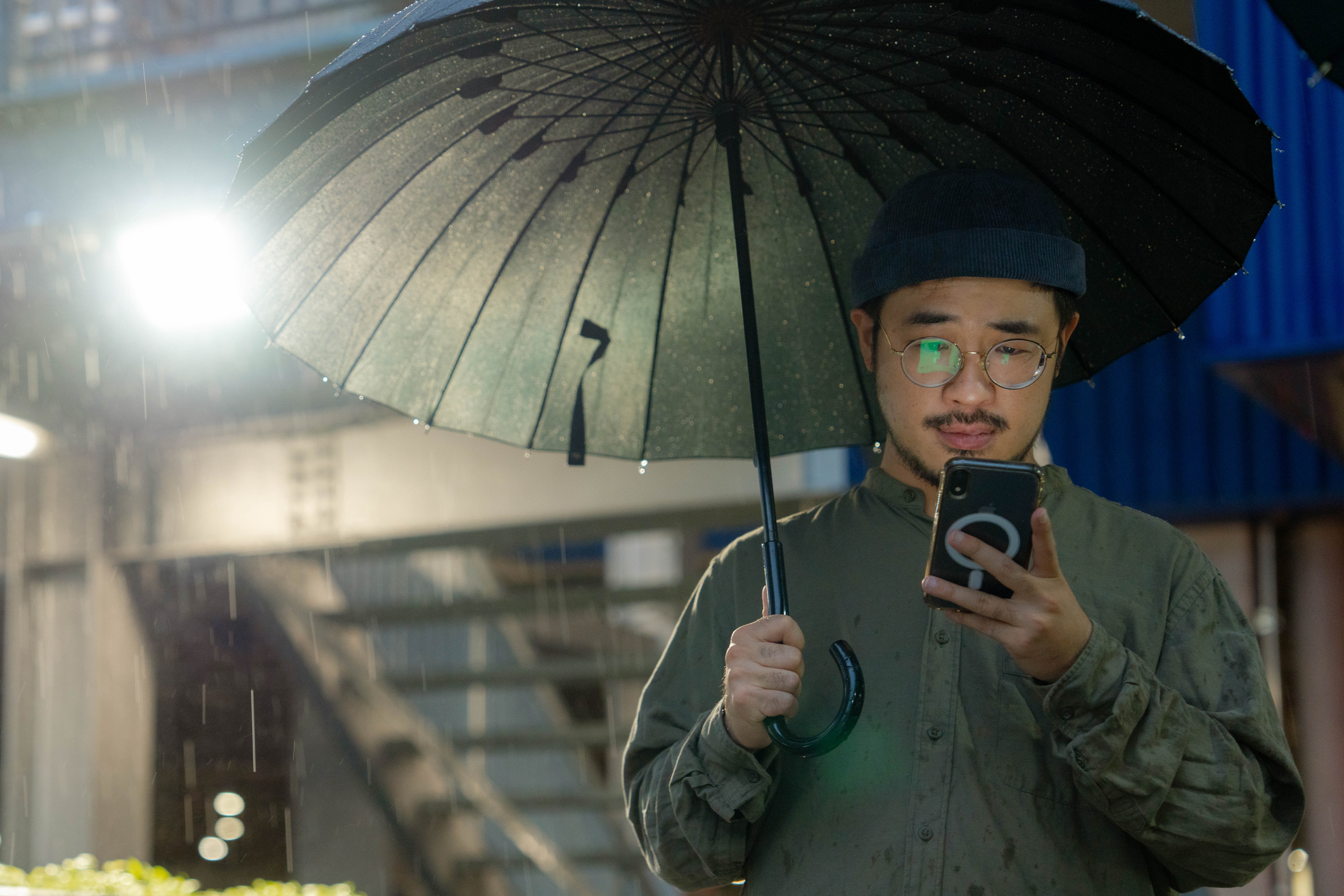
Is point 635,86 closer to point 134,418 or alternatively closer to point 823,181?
point 823,181

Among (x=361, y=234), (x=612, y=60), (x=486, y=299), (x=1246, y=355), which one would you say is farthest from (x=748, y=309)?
(x=1246, y=355)

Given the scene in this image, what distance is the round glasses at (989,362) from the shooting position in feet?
6.76

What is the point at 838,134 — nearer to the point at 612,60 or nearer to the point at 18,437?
the point at 612,60

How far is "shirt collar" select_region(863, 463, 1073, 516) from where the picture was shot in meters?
2.17

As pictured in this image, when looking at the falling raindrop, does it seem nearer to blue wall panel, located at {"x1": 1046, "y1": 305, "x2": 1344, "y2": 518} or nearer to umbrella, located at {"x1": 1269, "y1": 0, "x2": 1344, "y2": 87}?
blue wall panel, located at {"x1": 1046, "y1": 305, "x2": 1344, "y2": 518}

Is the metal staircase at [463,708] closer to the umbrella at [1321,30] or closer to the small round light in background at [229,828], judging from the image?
the small round light in background at [229,828]

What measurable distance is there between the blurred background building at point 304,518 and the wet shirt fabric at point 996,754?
5216mm

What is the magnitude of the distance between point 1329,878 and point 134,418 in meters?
8.99

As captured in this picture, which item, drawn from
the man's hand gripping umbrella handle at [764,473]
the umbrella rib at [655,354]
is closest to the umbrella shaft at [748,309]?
the man's hand gripping umbrella handle at [764,473]

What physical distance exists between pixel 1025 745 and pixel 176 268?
7.28m

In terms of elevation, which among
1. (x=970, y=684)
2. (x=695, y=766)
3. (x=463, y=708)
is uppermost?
(x=970, y=684)

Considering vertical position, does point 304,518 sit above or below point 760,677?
above

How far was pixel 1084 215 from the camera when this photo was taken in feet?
8.25

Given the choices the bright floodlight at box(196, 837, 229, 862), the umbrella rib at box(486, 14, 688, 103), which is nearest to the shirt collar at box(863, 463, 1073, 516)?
the umbrella rib at box(486, 14, 688, 103)
